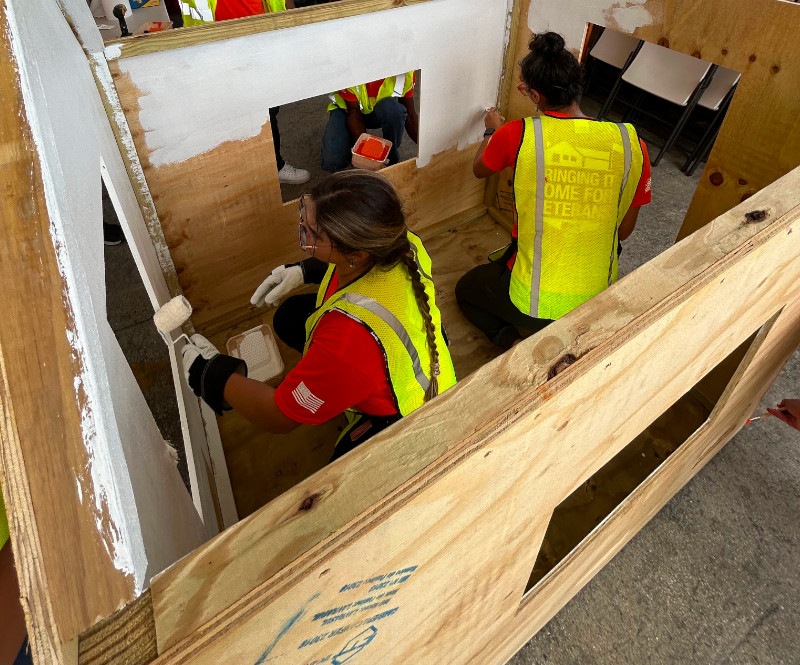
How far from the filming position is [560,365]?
29.2 inches

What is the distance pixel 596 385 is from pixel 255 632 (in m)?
0.59

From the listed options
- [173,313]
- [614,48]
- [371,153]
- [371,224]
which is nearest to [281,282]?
[173,313]

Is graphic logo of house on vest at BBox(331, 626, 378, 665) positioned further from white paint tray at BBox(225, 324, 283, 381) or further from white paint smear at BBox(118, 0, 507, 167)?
white paint smear at BBox(118, 0, 507, 167)

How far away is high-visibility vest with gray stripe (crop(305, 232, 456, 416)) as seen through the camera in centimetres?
138

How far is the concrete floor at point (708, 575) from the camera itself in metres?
1.84

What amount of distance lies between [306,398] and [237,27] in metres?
1.21

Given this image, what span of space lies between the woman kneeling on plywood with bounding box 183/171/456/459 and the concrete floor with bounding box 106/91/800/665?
3.33ft

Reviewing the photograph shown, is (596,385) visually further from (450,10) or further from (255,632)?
(450,10)

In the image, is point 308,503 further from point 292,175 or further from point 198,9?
point 292,175

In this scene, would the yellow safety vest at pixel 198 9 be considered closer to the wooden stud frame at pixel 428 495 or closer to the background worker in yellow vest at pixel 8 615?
the wooden stud frame at pixel 428 495

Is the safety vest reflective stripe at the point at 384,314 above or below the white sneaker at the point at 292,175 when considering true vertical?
above

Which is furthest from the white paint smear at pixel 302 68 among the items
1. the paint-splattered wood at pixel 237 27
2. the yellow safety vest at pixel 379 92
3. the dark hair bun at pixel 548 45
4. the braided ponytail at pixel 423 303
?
the braided ponytail at pixel 423 303

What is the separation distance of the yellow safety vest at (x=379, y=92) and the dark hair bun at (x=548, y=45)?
3.50 feet

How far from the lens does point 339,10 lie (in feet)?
6.03
